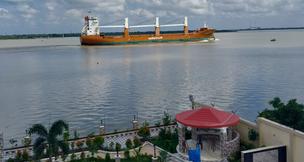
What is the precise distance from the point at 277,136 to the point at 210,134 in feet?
9.27

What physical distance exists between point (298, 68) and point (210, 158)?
1825 inches

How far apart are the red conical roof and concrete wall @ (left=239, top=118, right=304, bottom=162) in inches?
42.3

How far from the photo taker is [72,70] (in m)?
64.6

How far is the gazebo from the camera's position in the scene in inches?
640

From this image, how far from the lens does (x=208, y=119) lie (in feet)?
53.8

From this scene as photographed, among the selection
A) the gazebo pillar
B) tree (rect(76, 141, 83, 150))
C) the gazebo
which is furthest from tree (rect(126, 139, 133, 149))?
the gazebo pillar

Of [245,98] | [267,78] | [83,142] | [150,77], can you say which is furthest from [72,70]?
[83,142]

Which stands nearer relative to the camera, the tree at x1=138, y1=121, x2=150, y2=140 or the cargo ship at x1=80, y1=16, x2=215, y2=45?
the tree at x1=138, y1=121, x2=150, y2=140

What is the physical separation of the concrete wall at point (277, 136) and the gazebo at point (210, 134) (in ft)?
2.24

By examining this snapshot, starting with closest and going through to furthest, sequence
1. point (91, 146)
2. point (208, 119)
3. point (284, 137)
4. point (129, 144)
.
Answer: point (284, 137)
point (208, 119)
point (91, 146)
point (129, 144)

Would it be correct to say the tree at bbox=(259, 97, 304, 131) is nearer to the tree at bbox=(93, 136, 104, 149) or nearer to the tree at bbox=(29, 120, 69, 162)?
the tree at bbox=(93, 136, 104, 149)

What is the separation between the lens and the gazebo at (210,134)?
16.2 metres

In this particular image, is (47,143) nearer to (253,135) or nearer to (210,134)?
(210,134)

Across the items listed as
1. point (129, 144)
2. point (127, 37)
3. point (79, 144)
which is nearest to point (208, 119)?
point (129, 144)
